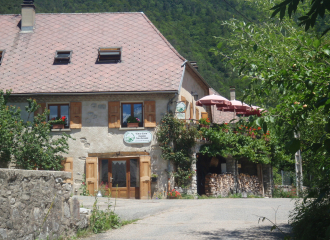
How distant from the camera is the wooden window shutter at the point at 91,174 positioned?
60.0 ft

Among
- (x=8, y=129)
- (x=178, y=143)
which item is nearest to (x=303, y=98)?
(x=8, y=129)

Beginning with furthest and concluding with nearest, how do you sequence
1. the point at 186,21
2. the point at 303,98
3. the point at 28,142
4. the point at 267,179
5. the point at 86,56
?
the point at 186,21 → the point at 267,179 → the point at 86,56 → the point at 28,142 → the point at 303,98

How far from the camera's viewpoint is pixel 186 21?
2157 inches

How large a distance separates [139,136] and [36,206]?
11841 mm

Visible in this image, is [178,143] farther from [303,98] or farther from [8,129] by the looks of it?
[303,98]

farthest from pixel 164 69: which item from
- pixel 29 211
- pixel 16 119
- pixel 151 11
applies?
pixel 151 11

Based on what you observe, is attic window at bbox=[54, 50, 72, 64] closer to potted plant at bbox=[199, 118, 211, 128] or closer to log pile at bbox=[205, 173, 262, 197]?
potted plant at bbox=[199, 118, 211, 128]

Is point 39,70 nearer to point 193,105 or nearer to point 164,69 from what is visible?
point 164,69

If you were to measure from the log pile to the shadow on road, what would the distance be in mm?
10435

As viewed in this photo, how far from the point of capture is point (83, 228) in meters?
8.28

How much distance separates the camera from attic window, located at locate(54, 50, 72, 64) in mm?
20156

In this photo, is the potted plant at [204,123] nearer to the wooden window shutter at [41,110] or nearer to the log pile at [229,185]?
the log pile at [229,185]

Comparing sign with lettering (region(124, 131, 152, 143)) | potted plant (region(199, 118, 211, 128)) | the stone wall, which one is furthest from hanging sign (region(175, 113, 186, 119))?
the stone wall

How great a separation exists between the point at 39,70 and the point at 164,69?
529cm
